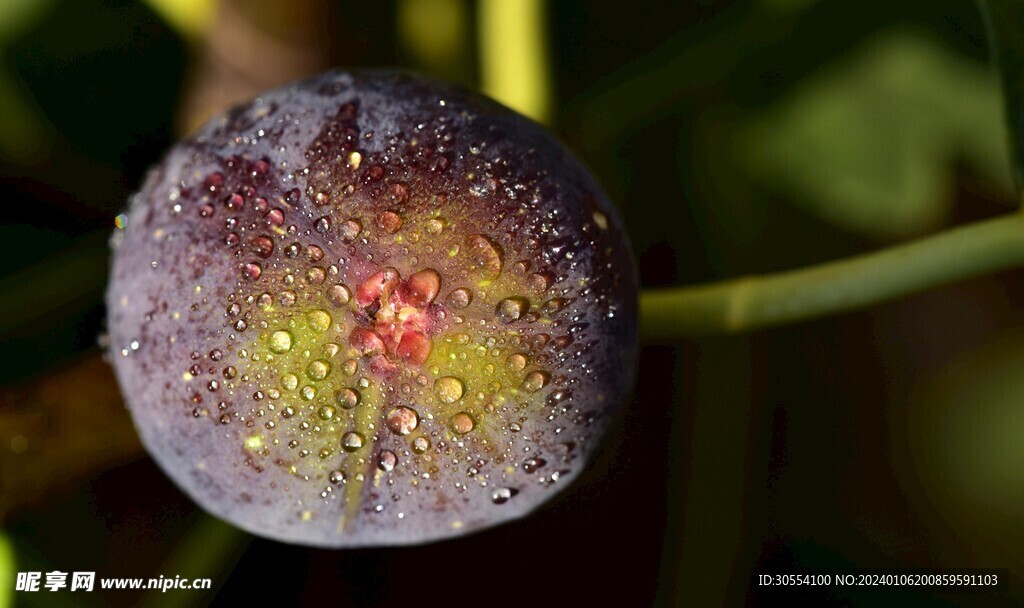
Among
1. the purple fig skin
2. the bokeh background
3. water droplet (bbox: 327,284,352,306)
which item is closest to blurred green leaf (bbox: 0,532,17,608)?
the bokeh background

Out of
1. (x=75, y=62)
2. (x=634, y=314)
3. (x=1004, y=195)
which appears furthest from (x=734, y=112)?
(x=75, y=62)

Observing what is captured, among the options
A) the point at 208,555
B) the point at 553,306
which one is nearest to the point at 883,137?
the point at 553,306

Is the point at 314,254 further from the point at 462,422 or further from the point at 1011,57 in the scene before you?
the point at 1011,57

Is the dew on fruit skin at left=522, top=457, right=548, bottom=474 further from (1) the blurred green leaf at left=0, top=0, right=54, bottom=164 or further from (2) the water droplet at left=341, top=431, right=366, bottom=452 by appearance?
(1) the blurred green leaf at left=0, top=0, right=54, bottom=164

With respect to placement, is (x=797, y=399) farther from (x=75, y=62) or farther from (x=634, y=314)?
(x=75, y=62)

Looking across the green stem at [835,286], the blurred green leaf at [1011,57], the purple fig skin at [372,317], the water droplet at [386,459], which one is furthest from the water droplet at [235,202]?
the blurred green leaf at [1011,57]
